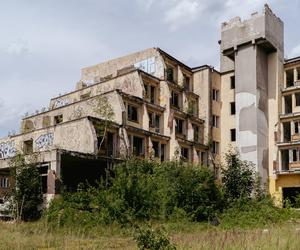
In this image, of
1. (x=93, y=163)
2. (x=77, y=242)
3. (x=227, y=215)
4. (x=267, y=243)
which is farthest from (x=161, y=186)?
(x=267, y=243)

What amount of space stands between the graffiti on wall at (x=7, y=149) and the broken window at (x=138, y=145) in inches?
424

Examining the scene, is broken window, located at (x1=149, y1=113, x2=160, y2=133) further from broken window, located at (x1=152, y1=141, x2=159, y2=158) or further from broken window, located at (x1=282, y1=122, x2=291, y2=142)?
broken window, located at (x1=282, y1=122, x2=291, y2=142)

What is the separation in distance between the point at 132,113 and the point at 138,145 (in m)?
2.98

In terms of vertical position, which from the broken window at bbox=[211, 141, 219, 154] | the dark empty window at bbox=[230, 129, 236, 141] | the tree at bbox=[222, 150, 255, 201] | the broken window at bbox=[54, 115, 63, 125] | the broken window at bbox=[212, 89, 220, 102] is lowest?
the tree at bbox=[222, 150, 255, 201]

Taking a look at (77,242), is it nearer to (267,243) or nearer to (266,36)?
(267,243)

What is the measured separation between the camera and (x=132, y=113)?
4219cm

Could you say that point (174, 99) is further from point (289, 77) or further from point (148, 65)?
point (289, 77)

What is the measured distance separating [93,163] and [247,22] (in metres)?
22.6

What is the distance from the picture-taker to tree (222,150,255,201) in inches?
1506

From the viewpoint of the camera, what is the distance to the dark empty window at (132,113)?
41531 mm

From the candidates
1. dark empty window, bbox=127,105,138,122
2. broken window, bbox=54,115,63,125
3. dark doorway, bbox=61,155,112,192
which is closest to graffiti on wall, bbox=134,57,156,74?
dark empty window, bbox=127,105,138,122

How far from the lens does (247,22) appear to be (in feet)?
155

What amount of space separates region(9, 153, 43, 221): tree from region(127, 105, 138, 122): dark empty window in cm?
1227

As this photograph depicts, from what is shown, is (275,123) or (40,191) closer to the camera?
(40,191)
